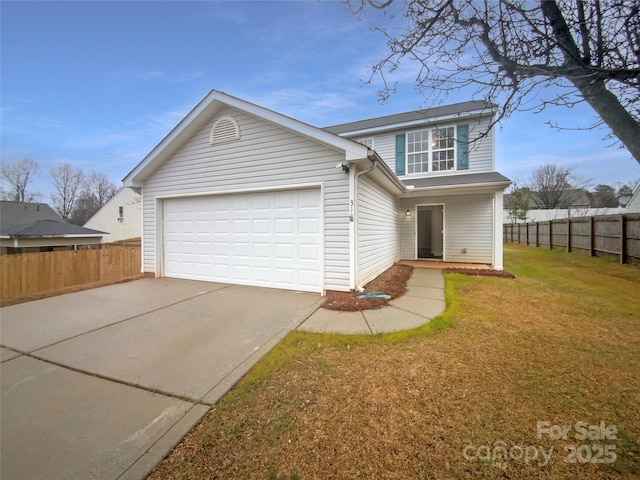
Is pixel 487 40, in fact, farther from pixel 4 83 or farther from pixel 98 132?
pixel 98 132

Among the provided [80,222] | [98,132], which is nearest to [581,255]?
[98,132]

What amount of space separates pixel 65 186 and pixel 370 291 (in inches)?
1920

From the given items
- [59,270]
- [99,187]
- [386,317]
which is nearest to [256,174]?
[386,317]

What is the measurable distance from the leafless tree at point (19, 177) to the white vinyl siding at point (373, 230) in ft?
150

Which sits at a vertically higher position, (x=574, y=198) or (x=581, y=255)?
(x=574, y=198)

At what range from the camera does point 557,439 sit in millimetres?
1890

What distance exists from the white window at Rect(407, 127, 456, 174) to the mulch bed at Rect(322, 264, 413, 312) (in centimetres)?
584

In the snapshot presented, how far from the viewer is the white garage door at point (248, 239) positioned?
19.9ft

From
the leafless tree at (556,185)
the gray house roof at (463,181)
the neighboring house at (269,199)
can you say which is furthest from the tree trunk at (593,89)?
the leafless tree at (556,185)

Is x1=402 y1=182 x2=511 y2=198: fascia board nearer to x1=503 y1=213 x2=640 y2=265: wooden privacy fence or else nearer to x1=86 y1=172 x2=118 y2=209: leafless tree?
x1=503 y1=213 x2=640 y2=265: wooden privacy fence

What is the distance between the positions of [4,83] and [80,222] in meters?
36.8

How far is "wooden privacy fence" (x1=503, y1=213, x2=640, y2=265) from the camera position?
358 inches

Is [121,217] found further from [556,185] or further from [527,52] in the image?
[556,185]

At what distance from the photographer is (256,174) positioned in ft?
21.5
